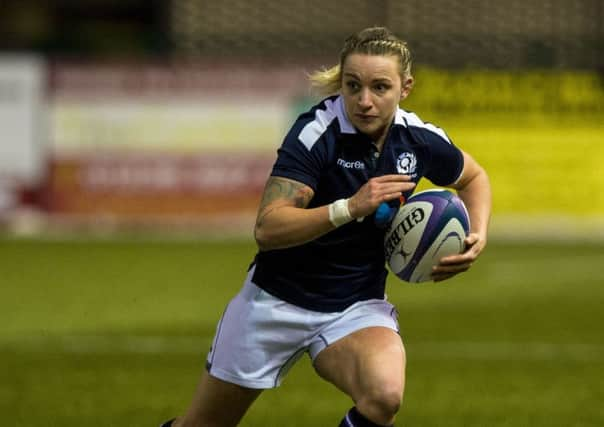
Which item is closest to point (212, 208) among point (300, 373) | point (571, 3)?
point (571, 3)

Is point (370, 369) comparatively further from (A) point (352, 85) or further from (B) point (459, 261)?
(A) point (352, 85)

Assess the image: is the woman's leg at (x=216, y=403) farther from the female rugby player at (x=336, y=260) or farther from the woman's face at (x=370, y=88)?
the woman's face at (x=370, y=88)

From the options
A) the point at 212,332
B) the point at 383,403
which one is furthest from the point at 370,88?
the point at 212,332

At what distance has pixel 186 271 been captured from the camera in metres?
17.3

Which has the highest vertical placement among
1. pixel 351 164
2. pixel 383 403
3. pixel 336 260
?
pixel 351 164

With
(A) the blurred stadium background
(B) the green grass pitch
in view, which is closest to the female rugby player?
(B) the green grass pitch

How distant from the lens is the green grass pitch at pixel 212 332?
347 inches

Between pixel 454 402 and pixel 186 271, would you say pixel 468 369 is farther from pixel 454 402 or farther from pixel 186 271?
pixel 186 271

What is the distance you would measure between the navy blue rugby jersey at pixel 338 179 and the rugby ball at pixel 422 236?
64 mm

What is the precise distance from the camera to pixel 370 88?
590 centimetres

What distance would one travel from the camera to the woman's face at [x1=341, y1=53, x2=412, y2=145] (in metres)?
5.88

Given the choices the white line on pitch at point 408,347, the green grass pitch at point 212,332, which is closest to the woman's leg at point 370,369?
the green grass pitch at point 212,332

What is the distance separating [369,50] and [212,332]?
6.94m

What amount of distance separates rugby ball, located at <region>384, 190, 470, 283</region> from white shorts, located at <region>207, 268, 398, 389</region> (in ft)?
0.79
